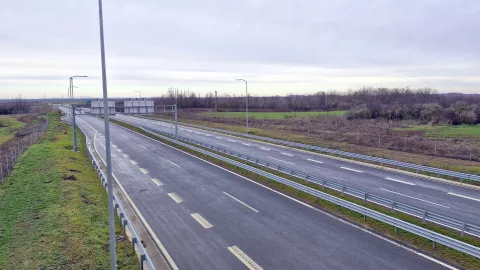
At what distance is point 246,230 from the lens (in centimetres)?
1504

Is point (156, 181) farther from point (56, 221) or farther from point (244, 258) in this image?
point (244, 258)

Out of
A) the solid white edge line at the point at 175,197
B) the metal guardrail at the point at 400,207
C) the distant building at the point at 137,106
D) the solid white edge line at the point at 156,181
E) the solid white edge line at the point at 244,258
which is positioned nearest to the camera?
the solid white edge line at the point at 244,258

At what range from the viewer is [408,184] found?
2289 centimetres

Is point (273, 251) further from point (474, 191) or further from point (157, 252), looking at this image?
point (474, 191)

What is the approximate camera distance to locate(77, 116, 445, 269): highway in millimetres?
12172

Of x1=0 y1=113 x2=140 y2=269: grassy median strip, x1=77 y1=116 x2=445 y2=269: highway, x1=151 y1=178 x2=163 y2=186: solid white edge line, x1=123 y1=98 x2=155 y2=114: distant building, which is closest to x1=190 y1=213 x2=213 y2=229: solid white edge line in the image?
x1=77 y1=116 x2=445 y2=269: highway

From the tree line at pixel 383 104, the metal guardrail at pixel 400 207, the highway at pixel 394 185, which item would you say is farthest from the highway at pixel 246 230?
the tree line at pixel 383 104

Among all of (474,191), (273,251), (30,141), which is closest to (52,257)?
(273,251)

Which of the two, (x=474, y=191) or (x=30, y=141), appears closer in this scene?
(x=474, y=191)

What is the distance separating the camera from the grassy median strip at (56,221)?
1216 cm

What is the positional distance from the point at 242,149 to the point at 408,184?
19.5 meters

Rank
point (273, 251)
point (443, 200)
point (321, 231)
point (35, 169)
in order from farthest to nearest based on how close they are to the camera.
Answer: point (35, 169) → point (443, 200) → point (321, 231) → point (273, 251)

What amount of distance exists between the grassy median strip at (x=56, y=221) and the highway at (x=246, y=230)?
2.22 m

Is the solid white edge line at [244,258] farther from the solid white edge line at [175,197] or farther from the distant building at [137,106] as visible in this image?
the distant building at [137,106]
